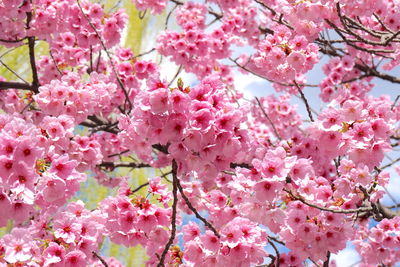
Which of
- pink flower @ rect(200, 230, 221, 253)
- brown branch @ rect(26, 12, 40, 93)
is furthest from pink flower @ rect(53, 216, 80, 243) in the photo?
brown branch @ rect(26, 12, 40, 93)

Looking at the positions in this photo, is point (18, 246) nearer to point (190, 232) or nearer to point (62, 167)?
point (62, 167)

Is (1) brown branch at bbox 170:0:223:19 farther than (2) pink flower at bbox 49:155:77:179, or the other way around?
(1) brown branch at bbox 170:0:223:19

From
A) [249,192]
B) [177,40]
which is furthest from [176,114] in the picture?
[177,40]

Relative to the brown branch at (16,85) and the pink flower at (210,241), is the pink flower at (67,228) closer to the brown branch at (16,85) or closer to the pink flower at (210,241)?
the pink flower at (210,241)

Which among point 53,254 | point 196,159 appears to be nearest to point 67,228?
point 53,254

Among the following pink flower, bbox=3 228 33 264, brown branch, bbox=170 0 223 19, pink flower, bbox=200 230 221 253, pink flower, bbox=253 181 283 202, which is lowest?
pink flower, bbox=3 228 33 264

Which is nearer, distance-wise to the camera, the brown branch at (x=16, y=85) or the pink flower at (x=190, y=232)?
the pink flower at (x=190, y=232)

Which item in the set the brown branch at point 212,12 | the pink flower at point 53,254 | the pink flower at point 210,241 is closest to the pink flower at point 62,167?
the pink flower at point 53,254

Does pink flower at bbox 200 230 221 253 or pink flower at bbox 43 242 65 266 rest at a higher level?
pink flower at bbox 200 230 221 253

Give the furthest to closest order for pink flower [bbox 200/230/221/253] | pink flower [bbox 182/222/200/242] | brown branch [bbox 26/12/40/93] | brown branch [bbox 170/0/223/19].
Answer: brown branch [bbox 170/0/223/19] → brown branch [bbox 26/12/40/93] → pink flower [bbox 182/222/200/242] → pink flower [bbox 200/230/221/253]

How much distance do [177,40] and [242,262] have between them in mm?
3282

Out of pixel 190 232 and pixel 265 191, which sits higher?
pixel 190 232

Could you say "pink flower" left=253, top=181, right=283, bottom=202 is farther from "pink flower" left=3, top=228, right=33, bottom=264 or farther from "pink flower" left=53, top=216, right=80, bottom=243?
"pink flower" left=3, top=228, right=33, bottom=264

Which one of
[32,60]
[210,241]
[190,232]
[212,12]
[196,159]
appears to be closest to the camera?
[196,159]
